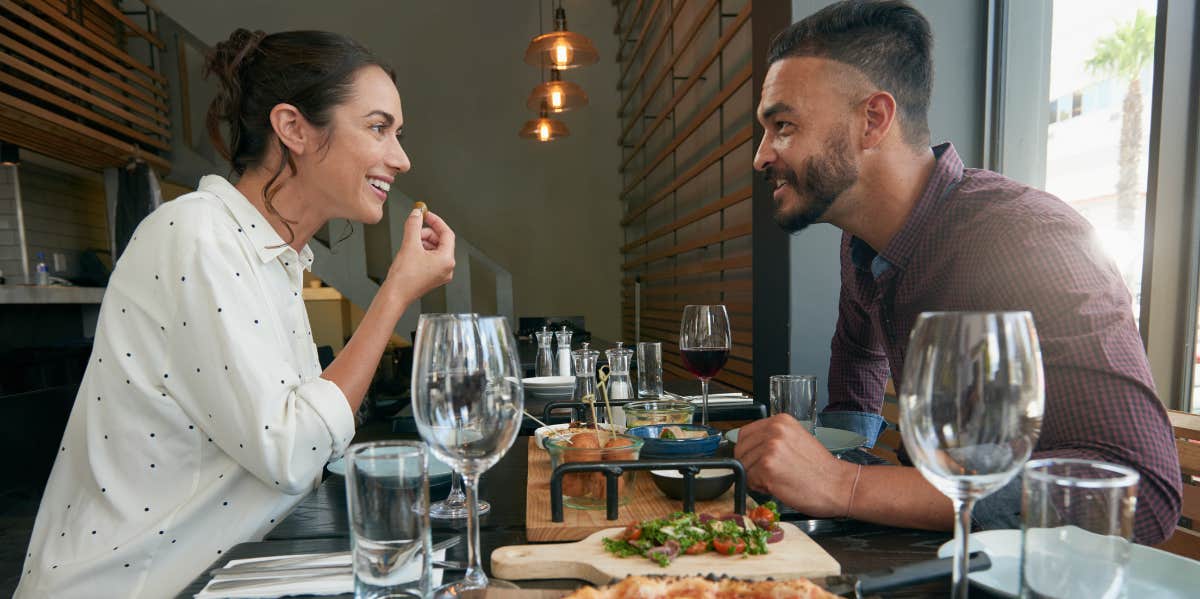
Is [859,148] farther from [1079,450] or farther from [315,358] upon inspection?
[315,358]

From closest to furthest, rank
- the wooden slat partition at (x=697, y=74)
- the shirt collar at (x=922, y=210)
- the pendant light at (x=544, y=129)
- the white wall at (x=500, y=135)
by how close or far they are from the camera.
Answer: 1. the shirt collar at (x=922, y=210)
2. the wooden slat partition at (x=697, y=74)
3. the pendant light at (x=544, y=129)
4. the white wall at (x=500, y=135)

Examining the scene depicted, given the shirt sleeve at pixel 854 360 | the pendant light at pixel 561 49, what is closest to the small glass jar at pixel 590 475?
the shirt sleeve at pixel 854 360

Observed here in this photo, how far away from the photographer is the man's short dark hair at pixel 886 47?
152cm

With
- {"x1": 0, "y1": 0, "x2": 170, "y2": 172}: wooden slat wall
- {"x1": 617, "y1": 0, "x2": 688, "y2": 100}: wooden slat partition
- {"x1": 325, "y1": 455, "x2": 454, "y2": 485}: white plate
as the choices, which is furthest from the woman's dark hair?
{"x1": 0, "y1": 0, "x2": 170, "y2": 172}: wooden slat wall

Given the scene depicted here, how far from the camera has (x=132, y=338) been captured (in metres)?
1.12

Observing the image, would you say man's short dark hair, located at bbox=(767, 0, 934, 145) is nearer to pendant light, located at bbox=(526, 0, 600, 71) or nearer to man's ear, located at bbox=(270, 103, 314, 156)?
man's ear, located at bbox=(270, 103, 314, 156)

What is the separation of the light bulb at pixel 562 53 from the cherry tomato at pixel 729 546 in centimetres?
399

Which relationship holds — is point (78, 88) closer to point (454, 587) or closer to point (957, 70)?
point (957, 70)

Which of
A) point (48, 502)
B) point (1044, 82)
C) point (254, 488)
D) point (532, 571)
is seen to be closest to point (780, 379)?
point (532, 571)

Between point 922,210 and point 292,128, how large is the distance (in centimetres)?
126

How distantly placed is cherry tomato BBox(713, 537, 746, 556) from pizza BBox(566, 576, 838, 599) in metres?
0.12

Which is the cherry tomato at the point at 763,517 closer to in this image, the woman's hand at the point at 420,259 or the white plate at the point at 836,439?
the white plate at the point at 836,439

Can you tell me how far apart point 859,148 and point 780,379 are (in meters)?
0.64

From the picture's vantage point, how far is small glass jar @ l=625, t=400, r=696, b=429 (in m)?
1.28
